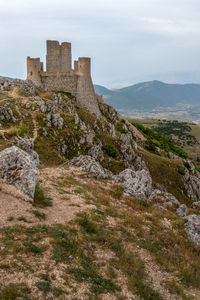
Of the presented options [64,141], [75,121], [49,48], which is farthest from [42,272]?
[49,48]

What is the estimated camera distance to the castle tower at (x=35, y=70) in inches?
2127

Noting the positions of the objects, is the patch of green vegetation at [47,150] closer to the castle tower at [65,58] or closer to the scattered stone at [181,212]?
the scattered stone at [181,212]

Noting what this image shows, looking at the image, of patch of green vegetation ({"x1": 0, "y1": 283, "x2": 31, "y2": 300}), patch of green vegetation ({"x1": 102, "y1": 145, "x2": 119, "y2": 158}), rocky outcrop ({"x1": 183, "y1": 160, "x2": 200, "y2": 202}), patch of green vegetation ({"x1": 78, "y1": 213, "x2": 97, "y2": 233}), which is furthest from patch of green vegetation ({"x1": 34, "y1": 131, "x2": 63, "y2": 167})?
rocky outcrop ({"x1": 183, "y1": 160, "x2": 200, "y2": 202})

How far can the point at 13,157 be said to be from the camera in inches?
501

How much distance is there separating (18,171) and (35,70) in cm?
4670

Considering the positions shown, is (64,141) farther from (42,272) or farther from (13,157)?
(42,272)

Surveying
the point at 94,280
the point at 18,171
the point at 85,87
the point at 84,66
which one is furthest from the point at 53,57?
the point at 94,280

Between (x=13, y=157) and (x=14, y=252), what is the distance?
18.4ft

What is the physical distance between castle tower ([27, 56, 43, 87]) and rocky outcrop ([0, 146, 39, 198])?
150 feet

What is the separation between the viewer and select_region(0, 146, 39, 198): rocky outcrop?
12.2 meters

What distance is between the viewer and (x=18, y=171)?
40.8 ft

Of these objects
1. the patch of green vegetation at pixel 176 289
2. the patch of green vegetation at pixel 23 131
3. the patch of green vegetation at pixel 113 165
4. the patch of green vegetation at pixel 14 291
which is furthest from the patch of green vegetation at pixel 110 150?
the patch of green vegetation at pixel 14 291

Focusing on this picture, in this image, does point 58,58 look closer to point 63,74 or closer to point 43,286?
point 63,74

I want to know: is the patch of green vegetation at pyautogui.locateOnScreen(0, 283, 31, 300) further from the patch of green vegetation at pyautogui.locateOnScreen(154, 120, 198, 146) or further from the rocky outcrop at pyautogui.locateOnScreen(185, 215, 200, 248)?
the patch of green vegetation at pyautogui.locateOnScreen(154, 120, 198, 146)
